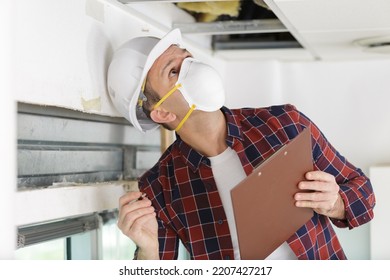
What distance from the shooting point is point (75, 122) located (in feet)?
5.96

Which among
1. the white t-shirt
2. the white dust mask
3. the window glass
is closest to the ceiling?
the white dust mask

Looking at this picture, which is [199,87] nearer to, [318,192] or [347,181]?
[318,192]

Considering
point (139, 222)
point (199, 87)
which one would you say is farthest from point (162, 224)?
point (199, 87)

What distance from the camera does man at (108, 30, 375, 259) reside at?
172 cm

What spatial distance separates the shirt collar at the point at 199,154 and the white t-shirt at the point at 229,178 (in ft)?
0.11

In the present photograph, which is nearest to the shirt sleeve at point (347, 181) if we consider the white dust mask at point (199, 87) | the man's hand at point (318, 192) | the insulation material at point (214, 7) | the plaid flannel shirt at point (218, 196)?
the plaid flannel shirt at point (218, 196)

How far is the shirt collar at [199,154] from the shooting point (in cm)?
178

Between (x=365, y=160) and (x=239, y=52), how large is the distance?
78 cm

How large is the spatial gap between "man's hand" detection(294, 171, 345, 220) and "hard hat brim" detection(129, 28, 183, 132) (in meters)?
0.48

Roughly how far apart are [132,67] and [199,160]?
1.02 ft

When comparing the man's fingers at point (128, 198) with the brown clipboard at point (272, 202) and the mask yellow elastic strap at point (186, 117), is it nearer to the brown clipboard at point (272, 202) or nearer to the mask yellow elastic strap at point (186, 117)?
the mask yellow elastic strap at point (186, 117)

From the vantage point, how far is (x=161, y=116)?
177cm
